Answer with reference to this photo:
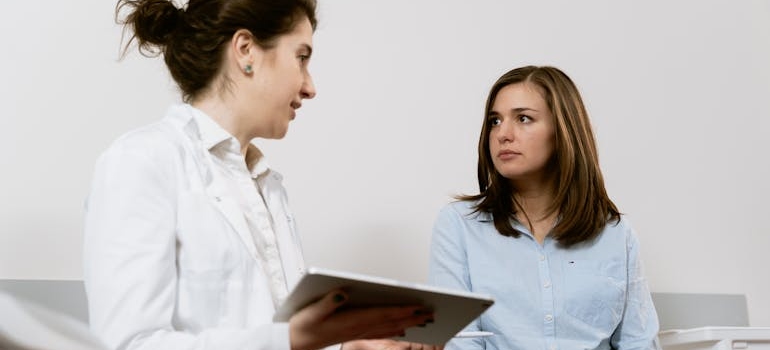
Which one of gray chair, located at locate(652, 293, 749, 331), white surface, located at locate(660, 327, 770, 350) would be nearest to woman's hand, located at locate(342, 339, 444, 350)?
white surface, located at locate(660, 327, 770, 350)

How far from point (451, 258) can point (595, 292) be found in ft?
0.99

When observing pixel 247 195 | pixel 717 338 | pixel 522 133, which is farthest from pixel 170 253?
pixel 717 338

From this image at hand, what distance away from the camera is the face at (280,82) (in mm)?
1261

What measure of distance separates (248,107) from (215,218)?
21 cm

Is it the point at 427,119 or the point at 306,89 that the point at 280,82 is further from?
the point at 427,119

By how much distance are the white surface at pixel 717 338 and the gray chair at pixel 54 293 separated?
52.9 inches

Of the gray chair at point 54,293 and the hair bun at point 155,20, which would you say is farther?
the gray chair at point 54,293

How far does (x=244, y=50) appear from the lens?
49.5 inches

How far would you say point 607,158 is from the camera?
2.30 metres

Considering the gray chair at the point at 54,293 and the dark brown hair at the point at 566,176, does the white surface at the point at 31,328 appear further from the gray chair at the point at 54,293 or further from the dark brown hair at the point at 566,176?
the dark brown hair at the point at 566,176

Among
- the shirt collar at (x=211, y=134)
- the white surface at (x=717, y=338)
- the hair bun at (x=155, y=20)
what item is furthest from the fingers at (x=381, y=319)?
the white surface at (x=717, y=338)

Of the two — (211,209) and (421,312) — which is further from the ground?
(211,209)

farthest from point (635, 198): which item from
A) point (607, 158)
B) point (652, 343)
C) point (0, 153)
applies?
point (0, 153)

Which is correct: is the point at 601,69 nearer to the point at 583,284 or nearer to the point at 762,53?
the point at 762,53
